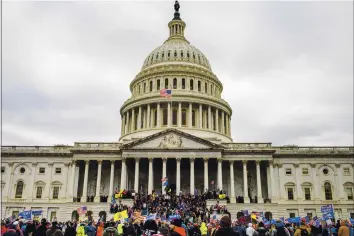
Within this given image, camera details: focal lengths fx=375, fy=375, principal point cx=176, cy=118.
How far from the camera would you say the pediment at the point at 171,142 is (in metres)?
62.8

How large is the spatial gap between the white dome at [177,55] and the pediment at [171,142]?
2772cm

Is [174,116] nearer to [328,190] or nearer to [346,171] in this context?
[328,190]

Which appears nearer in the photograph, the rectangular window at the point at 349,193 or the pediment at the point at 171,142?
the pediment at the point at 171,142

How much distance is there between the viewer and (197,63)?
8812 centimetres

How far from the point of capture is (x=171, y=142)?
208ft

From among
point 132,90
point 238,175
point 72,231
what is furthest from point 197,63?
point 72,231

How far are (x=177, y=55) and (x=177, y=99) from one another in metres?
14.8

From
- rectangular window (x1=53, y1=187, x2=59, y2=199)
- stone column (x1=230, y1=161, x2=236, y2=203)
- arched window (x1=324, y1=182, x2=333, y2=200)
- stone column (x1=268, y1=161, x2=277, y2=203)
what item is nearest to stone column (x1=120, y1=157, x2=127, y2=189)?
rectangular window (x1=53, y1=187, x2=59, y2=199)

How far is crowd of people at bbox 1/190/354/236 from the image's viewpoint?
1258cm

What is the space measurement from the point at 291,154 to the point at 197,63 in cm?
3273

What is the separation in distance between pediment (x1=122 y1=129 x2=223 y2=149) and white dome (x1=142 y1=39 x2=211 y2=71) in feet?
90.9

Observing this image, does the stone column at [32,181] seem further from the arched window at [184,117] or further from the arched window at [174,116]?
the arched window at [184,117]

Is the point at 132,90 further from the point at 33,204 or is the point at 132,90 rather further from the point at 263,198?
the point at 263,198

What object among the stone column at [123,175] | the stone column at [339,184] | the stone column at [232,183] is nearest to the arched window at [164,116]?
the stone column at [123,175]
